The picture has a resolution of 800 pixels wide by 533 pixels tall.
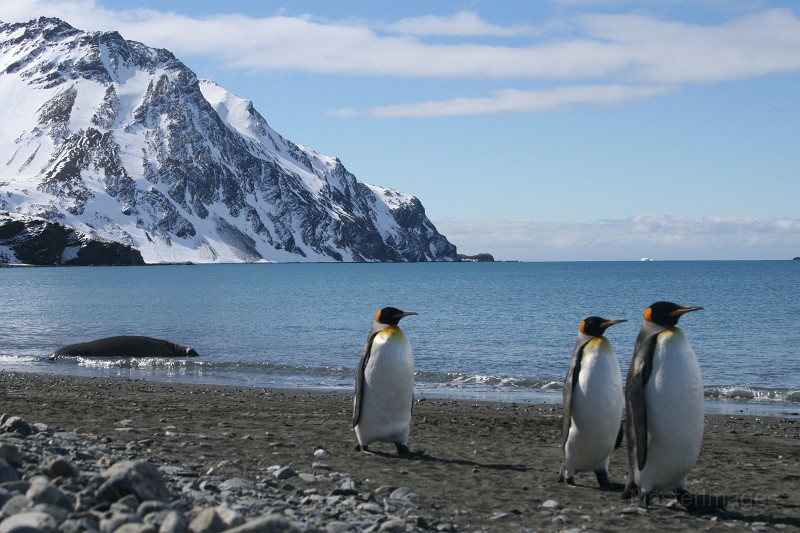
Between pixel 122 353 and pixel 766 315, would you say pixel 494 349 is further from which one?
pixel 766 315

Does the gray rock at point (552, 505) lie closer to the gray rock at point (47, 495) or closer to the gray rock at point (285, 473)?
the gray rock at point (285, 473)

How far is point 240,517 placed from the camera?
579cm

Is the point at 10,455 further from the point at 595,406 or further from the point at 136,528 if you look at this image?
the point at 595,406

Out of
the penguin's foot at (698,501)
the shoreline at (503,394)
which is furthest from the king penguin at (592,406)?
the shoreline at (503,394)

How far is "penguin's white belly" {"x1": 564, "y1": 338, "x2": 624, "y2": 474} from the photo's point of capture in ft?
32.3

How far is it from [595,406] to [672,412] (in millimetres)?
1023

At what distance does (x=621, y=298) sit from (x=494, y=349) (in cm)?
5132

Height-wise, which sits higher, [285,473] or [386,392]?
[386,392]

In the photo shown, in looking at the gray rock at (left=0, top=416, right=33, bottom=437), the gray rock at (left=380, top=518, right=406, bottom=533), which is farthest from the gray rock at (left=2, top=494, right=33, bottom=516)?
the gray rock at (left=0, top=416, right=33, bottom=437)

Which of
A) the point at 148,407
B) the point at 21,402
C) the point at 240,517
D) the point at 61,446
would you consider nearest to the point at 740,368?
the point at 148,407

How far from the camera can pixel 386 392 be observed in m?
11.9

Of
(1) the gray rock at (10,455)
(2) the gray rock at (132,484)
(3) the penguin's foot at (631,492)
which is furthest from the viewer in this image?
(3) the penguin's foot at (631,492)

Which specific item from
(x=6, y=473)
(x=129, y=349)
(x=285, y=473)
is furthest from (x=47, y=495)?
(x=129, y=349)

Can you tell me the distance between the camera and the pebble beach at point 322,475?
6461 millimetres
